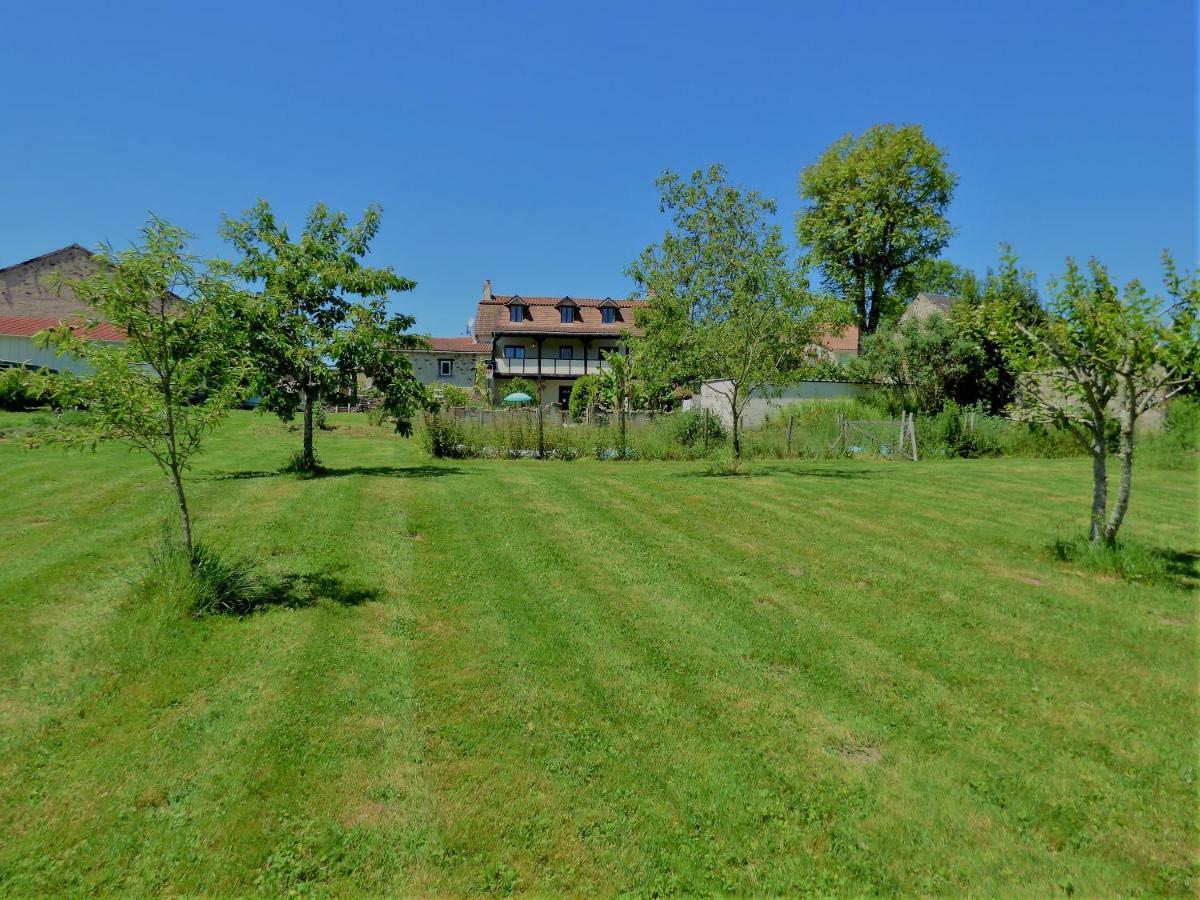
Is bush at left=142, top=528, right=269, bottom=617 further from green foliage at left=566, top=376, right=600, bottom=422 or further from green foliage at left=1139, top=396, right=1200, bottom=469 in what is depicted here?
green foliage at left=566, top=376, right=600, bottom=422

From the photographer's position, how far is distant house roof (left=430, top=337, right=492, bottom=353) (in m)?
44.7

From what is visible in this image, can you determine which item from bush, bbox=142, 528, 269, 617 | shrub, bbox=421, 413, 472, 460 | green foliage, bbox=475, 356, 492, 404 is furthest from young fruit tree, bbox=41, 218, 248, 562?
green foliage, bbox=475, 356, 492, 404

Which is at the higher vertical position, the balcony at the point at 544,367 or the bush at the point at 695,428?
the balcony at the point at 544,367

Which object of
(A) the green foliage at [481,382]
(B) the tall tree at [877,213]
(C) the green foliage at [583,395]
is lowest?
(C) the green foliage at [583,395]

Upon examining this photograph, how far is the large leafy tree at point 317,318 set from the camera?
537 inches

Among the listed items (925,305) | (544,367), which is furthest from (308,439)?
(925,305)

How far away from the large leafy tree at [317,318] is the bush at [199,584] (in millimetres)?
8516

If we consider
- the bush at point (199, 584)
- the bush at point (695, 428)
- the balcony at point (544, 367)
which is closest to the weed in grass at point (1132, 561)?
the bush at point (199, 584)

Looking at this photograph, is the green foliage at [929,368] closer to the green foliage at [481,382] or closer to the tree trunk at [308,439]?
the tree trunk at [308,439]

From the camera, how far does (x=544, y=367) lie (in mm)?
41406

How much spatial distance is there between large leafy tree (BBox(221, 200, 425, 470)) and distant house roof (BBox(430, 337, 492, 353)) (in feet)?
97.6

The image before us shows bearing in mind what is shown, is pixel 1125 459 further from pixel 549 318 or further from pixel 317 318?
pixel 549 318

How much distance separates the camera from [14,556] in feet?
22.4

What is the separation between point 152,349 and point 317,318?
31.5 ft
